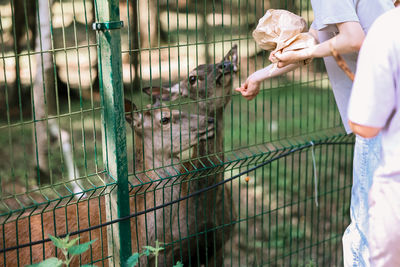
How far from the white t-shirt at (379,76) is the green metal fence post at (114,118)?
1.41m

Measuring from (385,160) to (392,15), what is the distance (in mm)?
568

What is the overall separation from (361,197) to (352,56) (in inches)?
27.8

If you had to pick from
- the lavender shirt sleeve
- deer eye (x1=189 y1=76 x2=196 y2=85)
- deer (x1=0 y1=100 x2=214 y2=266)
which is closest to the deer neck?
deer (x1=0 y1=100 x2=214 y2=266)

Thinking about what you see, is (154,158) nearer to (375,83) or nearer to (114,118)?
(114,118)

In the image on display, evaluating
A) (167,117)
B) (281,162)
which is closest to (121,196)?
(167,117)

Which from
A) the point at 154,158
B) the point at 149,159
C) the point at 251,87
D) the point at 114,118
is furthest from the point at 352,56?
the point at 149,159

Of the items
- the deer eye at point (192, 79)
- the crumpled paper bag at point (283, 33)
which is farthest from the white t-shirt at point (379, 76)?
the deer eye at point (192, 79)

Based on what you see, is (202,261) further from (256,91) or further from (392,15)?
(392,15)

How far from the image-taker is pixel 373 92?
6.66ft

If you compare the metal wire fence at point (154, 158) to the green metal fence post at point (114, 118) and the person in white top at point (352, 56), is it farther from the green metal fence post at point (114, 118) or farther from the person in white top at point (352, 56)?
the person in white top at point (352, 56)

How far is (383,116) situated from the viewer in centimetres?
208

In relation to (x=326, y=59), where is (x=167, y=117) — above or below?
below

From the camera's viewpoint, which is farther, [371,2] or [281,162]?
[281,162]

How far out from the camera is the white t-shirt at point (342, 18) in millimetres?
2473
